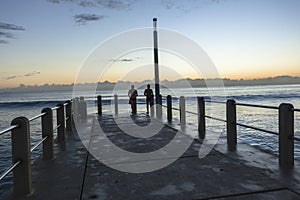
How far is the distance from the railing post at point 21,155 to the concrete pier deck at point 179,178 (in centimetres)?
15

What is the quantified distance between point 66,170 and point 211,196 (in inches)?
109

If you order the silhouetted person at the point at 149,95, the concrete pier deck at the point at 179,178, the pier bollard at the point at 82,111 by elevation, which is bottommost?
the concrete pier deck at the point at 179,178

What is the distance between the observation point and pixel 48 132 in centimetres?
592

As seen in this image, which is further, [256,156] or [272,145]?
[272,145]

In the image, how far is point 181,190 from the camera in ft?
13.1

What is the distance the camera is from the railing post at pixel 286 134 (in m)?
4.95

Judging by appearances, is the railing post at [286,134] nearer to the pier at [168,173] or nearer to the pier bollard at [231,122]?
the pier at [168,173]

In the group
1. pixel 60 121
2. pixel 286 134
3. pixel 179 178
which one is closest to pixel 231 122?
pixel 286 134

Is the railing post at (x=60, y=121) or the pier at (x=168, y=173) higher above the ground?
the railing post at (x=60, y=121)

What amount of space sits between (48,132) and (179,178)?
300cm

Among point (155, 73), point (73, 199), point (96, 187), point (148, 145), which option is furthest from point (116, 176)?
point (155, 73)

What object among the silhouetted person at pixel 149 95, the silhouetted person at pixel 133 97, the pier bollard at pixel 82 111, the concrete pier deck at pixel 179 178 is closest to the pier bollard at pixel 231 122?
the concrete pier deck at pixel 179 178

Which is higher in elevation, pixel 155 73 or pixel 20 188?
pixel 155 73

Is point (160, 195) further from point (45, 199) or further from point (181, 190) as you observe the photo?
point (45, 199)
